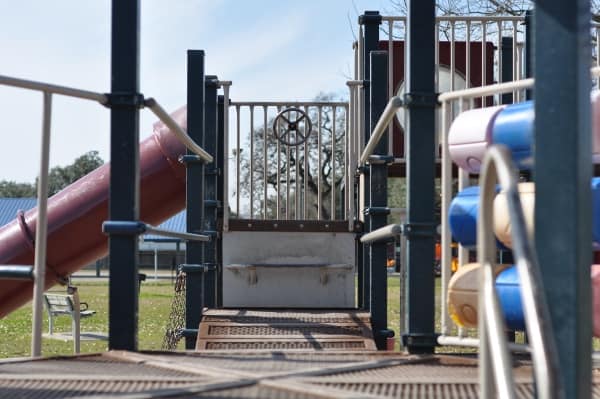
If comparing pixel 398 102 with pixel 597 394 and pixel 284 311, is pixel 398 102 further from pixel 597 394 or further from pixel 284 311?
pixel 284 311

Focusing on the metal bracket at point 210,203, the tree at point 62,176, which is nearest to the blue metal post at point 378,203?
the metal bracket at point 210,203

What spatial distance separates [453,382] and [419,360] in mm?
459

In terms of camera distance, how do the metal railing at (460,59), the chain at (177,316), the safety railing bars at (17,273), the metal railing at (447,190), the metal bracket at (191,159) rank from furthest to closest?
1. the metal railing at (460,59)
2. the chain at (177,316)
3. the metal bracket at (191,159)
4. the metal railing at (447,190)
5. the safety railing bars at (17,273)

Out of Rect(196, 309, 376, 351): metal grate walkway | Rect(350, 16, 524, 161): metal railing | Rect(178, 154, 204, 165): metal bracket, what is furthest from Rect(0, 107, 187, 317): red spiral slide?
Rect(196, 309, 376, 351): metal grate walkway

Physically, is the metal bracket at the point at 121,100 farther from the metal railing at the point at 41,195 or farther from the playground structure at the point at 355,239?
the metal railing at the point at 41,195

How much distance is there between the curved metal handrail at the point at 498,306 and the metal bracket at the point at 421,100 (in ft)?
4.19

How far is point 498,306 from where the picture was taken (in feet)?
5.28

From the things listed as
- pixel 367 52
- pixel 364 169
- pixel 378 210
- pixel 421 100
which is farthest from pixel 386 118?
pixel 367 52

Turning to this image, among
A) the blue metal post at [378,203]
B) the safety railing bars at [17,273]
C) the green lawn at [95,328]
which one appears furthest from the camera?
the green lawn at [95,328]

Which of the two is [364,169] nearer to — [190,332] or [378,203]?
[378,203]

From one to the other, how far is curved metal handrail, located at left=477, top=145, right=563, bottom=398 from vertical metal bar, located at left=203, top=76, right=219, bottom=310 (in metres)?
4.08

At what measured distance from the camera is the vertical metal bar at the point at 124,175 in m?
2.96

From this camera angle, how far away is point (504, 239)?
2.90 m

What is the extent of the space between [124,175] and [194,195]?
204 cm
